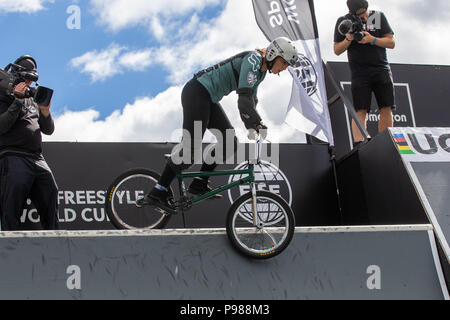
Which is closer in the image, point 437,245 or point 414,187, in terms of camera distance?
point 437,245

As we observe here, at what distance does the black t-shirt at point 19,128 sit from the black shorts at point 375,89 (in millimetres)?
3813

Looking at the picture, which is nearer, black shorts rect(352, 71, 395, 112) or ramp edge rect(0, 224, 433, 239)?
ramp edge rect(0, 224, 433, 239)

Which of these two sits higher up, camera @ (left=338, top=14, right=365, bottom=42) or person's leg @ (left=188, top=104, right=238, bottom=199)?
camera @ (left=338, top=14, right=365, bottom=42)

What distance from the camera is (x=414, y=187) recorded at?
181 inches

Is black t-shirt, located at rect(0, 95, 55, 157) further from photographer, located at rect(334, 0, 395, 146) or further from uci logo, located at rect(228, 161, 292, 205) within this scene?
photographer, located at rect(334, 0, 395, 146)

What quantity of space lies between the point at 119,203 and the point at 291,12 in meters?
4.27

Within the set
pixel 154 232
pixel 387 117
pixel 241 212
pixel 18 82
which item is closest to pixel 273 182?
pixel 387 117

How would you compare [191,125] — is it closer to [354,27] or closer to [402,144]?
[402,144]

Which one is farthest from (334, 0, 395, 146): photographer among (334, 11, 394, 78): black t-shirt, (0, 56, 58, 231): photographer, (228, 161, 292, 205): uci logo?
(0, 56, 58, 231): photographer

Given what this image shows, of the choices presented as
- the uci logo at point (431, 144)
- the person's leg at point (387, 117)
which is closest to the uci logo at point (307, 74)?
the person's leg at point (387, 117)

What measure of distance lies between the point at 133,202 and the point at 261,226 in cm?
132

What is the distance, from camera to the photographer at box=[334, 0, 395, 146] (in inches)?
238
